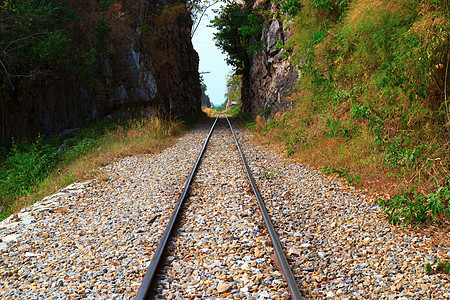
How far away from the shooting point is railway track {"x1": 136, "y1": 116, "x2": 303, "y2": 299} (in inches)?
129

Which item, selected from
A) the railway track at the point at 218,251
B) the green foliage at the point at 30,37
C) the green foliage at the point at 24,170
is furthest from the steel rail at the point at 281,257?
the green foliage at the point at 30,37

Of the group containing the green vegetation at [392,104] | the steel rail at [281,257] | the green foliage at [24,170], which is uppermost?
the green vegetation at [392,104]

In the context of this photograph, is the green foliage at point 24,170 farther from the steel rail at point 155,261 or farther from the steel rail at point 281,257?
the steel rail at point 281,257

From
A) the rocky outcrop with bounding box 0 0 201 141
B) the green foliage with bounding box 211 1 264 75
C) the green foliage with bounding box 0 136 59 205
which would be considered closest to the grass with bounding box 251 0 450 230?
the green foliage with bounding box 0 136 59 205

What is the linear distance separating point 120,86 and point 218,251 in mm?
13693

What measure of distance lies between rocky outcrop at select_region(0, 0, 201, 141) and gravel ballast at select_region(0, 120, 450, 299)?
6899 millimetres

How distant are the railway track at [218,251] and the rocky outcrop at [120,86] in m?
9.13

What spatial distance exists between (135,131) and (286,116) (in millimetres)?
5979

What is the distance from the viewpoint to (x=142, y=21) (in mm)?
18219

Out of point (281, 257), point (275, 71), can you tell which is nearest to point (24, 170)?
point (281, 257)

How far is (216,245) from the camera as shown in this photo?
418cm

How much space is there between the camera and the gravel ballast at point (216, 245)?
10.7 feet

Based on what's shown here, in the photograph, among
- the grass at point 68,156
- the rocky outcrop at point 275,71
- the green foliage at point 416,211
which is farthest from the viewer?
the rocky outcrop at point 275,71

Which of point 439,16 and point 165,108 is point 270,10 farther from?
point 439,16
